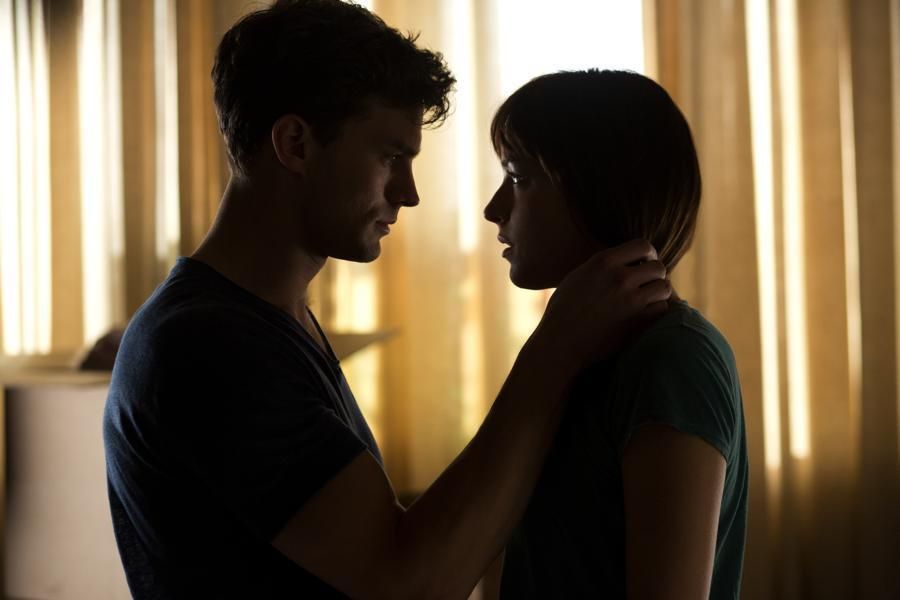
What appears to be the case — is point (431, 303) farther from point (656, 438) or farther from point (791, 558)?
point (656, 438)

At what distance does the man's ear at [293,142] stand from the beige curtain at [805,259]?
5.67 feet

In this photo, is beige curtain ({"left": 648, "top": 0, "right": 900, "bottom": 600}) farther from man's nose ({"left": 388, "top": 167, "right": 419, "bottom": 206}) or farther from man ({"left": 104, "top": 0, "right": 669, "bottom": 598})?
man ({"left": 104, "top": 0, "right": 669, "bottom": 598})

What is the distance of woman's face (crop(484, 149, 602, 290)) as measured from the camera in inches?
40.5

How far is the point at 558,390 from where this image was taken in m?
0.90

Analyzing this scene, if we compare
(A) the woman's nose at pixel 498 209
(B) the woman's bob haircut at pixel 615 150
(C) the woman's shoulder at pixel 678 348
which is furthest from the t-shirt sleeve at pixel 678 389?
(A) the woman's nose at pixel 498 209

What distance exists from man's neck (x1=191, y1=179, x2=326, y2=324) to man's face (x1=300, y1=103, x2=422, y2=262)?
27 mm

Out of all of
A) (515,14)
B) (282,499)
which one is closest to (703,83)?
(515,14)

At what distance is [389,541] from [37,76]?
2.75 m

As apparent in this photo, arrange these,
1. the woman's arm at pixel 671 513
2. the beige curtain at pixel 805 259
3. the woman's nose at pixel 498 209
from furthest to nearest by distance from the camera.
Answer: the beige curtain at pixel 805 259, the woman's nose at pixel 498 209, the woman's arm at pixel 671 513

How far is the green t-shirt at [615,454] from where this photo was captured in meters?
0.84

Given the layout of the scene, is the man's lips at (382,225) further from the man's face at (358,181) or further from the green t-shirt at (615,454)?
the green t-shirt at (615,454)

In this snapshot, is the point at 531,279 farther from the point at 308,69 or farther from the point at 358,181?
the point at 308,69

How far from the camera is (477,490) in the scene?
88 cm

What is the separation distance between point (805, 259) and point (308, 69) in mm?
1901
